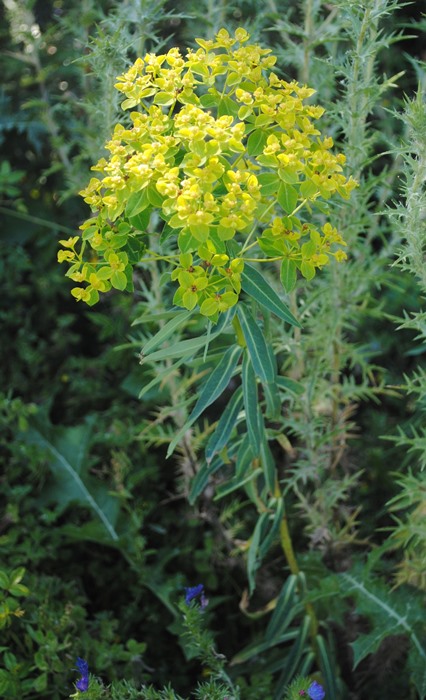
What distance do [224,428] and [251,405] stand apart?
9cm

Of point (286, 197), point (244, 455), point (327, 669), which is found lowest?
point (327, 669)

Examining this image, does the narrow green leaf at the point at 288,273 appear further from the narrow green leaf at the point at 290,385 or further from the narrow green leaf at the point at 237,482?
the narrow green leaf at the point at 237,482

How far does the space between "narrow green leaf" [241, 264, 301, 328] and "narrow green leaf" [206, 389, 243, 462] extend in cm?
28

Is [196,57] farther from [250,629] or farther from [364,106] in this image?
[250,629]

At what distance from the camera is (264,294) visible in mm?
1311

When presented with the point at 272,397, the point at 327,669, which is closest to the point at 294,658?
the point at 327,669

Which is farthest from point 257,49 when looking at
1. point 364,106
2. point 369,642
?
point 369,642

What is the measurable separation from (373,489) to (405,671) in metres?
0.57

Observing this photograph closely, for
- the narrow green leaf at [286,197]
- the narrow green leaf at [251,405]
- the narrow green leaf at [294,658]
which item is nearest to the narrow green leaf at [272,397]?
the narrow green leaf at [251,405]

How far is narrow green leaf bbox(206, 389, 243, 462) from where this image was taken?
1.49 metres

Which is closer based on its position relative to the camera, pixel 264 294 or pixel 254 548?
pixel 264 294

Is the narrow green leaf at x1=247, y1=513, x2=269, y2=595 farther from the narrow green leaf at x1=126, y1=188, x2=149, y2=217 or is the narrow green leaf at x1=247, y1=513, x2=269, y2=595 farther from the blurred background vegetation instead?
the narrow green leaf at x1=126, y1=188, x2=149, y2=217

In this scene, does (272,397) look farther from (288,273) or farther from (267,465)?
(288,273)

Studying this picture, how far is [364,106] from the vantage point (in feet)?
5.07
